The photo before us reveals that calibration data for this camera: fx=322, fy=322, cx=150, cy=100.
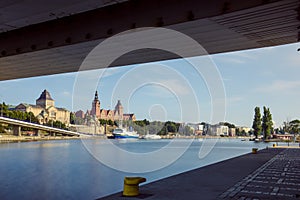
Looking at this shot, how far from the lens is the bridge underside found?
391 inches

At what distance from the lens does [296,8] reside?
9.99 metres

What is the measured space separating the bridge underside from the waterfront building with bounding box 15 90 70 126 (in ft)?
499

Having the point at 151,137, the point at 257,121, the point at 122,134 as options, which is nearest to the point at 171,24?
the point at 257,121

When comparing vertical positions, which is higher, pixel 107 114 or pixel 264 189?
pixel 107 114

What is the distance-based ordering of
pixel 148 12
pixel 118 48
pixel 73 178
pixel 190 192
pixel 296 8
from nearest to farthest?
pixel 296 8 → pixel 148 12 → pixel 190 192 → pixel 118 48 → pixel 73 178

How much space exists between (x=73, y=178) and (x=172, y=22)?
756 inches

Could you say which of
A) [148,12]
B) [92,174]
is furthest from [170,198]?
[92,174]

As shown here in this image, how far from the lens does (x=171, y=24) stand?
1044 centimetres

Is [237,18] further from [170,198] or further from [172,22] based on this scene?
[170,198]

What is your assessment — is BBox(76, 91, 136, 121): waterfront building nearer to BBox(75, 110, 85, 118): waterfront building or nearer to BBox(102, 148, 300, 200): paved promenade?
BBox(75, 110, 85, 118): waterfront building

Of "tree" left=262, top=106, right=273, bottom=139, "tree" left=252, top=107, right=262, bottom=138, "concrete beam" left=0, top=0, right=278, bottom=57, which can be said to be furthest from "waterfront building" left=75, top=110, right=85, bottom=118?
"concrete beam" left=0, top=0, right=278, bottom=57

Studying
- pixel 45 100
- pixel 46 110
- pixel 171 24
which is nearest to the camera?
pixel 171 24

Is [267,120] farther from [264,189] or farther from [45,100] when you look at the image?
[45,100]

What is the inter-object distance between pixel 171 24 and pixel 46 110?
17432 centimetres
